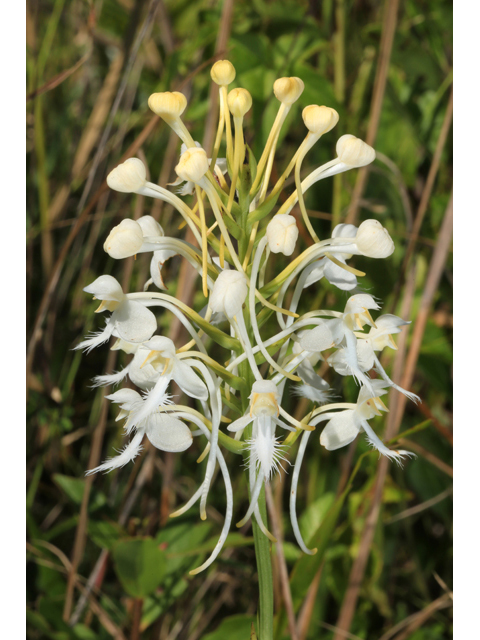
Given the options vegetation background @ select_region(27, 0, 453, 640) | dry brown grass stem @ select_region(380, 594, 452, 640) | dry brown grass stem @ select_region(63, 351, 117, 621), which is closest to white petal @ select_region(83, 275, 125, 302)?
vegetation background @ select_region(27, 0, 453, 640)

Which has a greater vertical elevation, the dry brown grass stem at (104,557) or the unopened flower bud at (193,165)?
the unopened flower bud at (193,165)

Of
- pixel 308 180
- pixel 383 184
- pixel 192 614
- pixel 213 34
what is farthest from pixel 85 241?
pixel 308 180

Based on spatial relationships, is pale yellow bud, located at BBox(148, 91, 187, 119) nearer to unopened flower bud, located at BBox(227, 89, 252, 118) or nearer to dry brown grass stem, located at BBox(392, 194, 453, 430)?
unopened flower bud, located at BBox(227, 89, 252, 118)

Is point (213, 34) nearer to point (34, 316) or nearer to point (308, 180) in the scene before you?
point (308, 180)

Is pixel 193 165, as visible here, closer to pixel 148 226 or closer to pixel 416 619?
pixel 148 226

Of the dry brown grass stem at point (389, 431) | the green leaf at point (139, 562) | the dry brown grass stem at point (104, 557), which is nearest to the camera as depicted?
the green leaf at point (139, 562)

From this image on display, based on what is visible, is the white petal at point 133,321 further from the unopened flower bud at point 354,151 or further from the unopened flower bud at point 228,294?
the unopened flower bud at point 354,151

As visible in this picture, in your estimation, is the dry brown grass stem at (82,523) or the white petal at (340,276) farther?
the dry brown grass stem at (82,523)

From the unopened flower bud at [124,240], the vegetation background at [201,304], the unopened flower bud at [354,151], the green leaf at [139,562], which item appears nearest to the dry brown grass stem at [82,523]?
the vegetation background at [201,304]

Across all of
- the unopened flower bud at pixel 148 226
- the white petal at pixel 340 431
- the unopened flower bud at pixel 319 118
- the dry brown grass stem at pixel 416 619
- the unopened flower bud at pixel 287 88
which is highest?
the unopened flower bud at pixel 287 88
